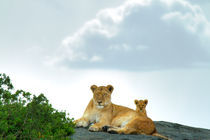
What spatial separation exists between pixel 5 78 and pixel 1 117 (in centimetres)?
204

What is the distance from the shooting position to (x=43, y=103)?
8906mm

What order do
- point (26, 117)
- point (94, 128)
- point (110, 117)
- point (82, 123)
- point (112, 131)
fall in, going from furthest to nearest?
point (82, 123), point (110, 117), point (94, 128), point (112, 131), point (26, 117)

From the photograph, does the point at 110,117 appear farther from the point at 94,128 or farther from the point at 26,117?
the point at 26,117

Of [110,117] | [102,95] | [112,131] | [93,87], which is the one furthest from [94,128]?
[93,87]

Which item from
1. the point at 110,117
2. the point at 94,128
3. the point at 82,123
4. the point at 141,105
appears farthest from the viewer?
the point at 141,105

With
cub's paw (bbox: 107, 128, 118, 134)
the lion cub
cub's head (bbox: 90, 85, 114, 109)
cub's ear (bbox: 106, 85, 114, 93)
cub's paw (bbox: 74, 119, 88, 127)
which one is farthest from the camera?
the lion cub

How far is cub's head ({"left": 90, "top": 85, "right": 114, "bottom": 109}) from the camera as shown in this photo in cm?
1164

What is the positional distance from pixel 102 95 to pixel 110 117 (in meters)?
0.83

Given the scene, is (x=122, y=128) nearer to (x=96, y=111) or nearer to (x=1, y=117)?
(x=96, y=111)

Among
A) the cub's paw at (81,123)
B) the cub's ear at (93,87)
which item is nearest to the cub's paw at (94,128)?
the cub's paw at (81,123)

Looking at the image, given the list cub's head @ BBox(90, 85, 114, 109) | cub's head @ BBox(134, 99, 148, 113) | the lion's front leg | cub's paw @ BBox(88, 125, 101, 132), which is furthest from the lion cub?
cub's paw @ BBox(88, 125, 101, 132)

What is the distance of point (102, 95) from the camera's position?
11625 mm

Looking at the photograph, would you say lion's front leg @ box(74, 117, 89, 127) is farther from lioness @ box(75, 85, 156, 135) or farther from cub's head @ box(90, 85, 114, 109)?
cub's head @ box(90, 85, 114, 109)

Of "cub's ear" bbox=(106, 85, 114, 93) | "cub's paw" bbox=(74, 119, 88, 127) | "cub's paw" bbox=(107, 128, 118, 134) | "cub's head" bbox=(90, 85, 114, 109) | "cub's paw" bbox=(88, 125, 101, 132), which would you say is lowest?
"cub's paw" bbox=(107, 128, 118, 134)
